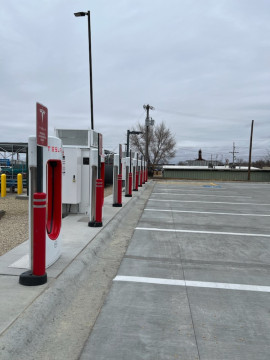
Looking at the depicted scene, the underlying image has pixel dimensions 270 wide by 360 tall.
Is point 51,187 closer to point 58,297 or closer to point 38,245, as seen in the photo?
point 38,245

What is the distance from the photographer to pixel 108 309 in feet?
11.7

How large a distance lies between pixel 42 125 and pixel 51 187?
153 centimetres

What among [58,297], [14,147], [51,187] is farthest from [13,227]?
[14,147]

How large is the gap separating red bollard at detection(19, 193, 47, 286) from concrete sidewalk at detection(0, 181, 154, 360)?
9 cm

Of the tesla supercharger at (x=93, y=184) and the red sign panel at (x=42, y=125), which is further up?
the red sign panel at (x=42, y=125)

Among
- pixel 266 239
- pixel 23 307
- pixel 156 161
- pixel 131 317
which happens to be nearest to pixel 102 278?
pixel 131 317

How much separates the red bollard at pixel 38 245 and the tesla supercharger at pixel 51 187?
16cm

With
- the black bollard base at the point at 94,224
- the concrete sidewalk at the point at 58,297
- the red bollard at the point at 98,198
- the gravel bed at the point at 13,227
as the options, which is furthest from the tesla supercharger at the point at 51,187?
the black bollard base at the point at 94,224

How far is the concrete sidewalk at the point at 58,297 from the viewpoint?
271cm

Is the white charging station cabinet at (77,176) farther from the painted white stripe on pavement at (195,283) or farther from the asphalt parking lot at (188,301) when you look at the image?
the painted white stripe on pavement at (195,283)

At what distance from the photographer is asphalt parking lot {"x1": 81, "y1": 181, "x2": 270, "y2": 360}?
9.32 ft

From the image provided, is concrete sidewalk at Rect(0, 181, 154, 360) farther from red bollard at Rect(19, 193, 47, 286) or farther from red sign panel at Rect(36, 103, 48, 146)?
red sign panel at Rect(36, 103, 48, 146)

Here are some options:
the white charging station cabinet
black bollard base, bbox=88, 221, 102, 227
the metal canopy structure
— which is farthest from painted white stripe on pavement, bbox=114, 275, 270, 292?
the metal canopy structure

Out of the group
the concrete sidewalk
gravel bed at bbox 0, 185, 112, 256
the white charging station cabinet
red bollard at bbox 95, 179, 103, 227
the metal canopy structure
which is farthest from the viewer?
the metal canopy structure
